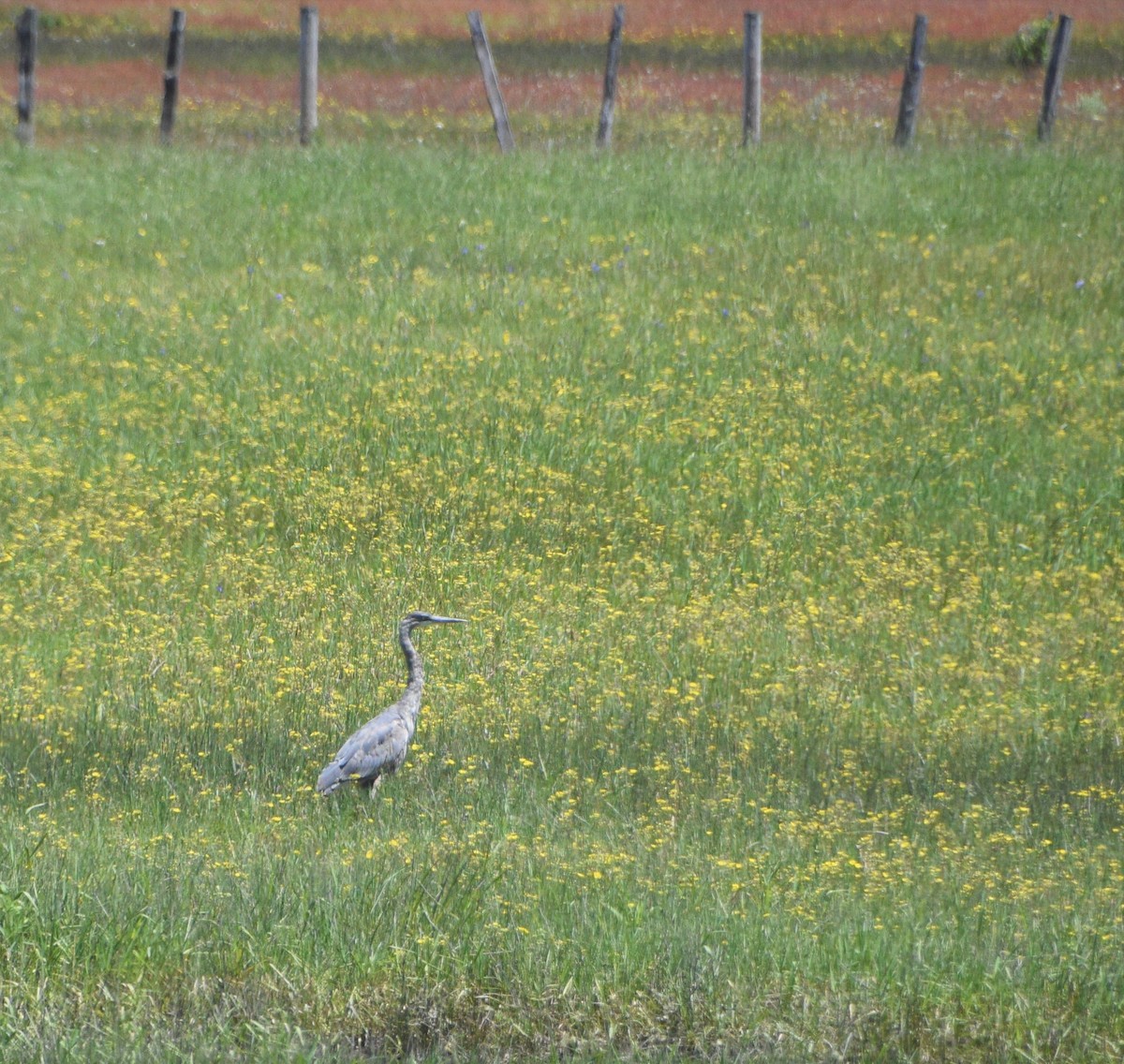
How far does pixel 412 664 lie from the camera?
699 cm

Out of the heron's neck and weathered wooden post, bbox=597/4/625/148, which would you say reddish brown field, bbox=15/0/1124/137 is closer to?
weathered wooden post, bbox=597/4/625/148

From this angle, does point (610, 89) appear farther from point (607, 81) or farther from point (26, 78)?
point (26, 78)

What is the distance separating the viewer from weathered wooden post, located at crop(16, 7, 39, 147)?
20.4 metres

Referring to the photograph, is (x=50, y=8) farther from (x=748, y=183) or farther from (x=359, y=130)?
(x=748, y=183)

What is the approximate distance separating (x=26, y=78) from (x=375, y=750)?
17.0 meters

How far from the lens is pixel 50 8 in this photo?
37938mm

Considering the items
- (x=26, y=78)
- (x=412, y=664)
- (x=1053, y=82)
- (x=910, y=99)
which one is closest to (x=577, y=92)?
(x=910, y=99)

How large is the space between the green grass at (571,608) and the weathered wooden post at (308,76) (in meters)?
2.82

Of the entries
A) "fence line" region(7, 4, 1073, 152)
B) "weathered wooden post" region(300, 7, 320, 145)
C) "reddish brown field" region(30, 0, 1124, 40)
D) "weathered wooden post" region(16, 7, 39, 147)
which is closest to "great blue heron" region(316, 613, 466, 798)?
"fence line" region(7, 4, 1073, 152)

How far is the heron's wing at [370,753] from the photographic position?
6.27 metres

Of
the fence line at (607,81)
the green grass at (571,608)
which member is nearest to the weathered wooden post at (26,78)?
the fence line at (607,81)

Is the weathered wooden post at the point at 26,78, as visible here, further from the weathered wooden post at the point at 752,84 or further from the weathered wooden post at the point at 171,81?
the weathered wooden post at the point at 752,84

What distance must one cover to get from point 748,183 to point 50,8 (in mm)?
27171

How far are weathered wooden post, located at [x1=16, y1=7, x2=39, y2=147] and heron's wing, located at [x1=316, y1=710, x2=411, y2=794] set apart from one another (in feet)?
53.2
